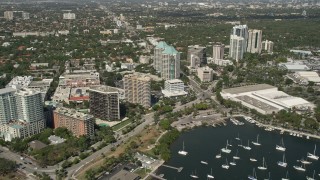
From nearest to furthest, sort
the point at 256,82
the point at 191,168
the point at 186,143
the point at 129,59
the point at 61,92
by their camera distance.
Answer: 1. the point at 191,168
2. the point at 186,143
3. the point at 61,92
4. the point at 256,82
5. the point at 129,59

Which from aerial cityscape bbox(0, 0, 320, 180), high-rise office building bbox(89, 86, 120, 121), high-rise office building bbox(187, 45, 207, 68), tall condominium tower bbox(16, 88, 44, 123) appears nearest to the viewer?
aerial cityscape bbox(0, 0, 320, 180)

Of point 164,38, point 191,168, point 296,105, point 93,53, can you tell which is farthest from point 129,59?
point 191,168

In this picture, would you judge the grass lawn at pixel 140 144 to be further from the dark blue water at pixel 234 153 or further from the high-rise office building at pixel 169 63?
the high-rise office building at pixel 169 63

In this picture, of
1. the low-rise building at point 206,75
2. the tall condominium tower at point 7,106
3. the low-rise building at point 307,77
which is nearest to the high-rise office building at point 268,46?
the low-rise building at point 307,77

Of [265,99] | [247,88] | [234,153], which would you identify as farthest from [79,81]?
[234,153]

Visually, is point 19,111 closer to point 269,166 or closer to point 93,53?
point 269,166

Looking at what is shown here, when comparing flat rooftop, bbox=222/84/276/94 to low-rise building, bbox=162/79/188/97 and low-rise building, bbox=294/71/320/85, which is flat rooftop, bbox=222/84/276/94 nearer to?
low-rise building, bbox=162/79/188/97

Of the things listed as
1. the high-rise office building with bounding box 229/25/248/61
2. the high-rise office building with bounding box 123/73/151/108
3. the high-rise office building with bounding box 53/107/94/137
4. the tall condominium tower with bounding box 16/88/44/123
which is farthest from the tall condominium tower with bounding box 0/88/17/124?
the high-rise office building with bounding box 229/25/248/61
